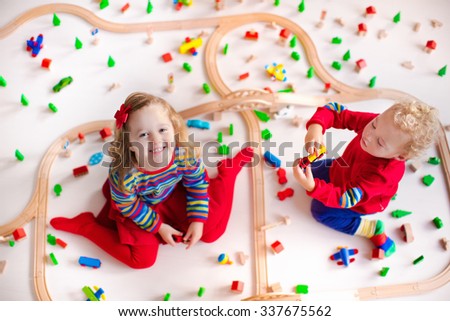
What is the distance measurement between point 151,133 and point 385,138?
0.50m

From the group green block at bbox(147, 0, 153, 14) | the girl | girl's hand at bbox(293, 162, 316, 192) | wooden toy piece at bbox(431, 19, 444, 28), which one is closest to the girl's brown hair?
the girl

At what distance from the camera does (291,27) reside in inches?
60.7

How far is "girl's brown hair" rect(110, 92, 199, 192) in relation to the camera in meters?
1.01

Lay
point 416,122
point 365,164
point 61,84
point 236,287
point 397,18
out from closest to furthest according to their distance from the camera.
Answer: point 416,122, point 365,164, point 236,287, point 61,84, point 397,18

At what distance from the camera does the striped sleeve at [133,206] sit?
43.2 inches

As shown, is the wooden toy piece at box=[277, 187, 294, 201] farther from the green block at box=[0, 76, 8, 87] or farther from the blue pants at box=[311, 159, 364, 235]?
the green block at box=[0, 76, 8, 87]

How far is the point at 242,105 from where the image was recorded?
4.32 feet

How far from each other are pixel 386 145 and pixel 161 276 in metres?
0.66

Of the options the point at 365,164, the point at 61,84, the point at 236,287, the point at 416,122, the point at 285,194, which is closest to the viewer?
the point at 416,122

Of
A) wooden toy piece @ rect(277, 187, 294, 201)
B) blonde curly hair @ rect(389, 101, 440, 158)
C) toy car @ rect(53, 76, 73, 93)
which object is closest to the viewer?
blonde curly hair @ rect(389, 101, 440, 158)

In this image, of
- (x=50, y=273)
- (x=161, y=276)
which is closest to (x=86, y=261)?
(x=50, y=273)

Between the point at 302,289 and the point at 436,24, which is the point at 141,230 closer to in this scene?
the point at 302,289

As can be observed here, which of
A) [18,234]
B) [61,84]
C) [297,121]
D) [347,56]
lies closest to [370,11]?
[347,56]

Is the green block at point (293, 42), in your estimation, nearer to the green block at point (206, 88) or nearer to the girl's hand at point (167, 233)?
the green block at point (206, 88)
